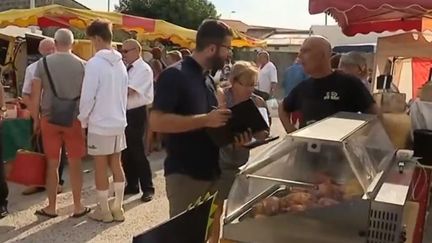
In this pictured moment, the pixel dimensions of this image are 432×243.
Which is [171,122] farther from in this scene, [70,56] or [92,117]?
[70,56]

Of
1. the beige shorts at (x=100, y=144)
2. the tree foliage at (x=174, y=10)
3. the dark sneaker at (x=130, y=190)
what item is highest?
the tree foliage at (x=174, y=10)

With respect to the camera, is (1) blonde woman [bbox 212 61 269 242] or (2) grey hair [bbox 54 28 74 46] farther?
(2) grey hair [bbox 54 28 74 46]

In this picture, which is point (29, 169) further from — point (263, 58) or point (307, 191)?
point (263, 58)

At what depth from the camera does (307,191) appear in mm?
2486

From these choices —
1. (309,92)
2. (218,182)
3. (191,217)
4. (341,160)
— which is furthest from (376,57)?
(191,217)

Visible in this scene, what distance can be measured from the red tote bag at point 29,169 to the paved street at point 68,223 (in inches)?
13.5

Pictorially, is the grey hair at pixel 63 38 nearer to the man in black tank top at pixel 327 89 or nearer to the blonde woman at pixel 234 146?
the blonde woman at pixel 234 146

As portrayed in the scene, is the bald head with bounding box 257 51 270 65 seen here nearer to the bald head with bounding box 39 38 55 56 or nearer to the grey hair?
the bald head with bounding box 39 38 55 56

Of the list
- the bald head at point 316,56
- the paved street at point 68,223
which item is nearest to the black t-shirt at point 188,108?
the bald head at point 316,56

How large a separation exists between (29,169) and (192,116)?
2798 mm

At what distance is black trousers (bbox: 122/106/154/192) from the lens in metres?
6.03

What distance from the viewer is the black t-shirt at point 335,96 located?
3984 mm

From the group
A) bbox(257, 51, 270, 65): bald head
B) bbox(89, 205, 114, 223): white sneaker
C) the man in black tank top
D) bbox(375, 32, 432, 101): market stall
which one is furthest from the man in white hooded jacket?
bbox(257, 51, 270, 65): bald head

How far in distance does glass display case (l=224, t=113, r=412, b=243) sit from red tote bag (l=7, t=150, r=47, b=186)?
286 centimetres
